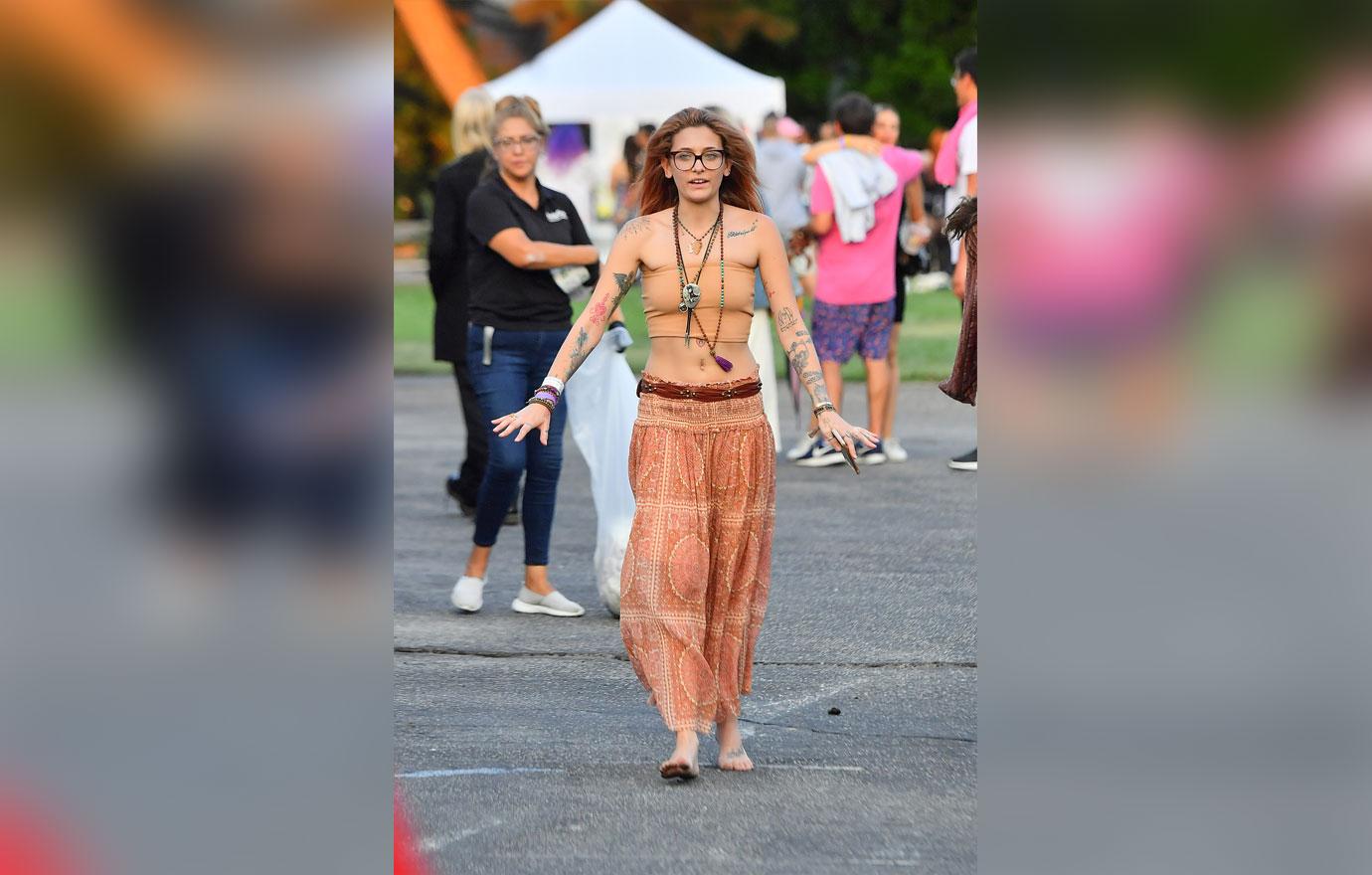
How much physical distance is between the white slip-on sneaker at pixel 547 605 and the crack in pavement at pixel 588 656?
669mm

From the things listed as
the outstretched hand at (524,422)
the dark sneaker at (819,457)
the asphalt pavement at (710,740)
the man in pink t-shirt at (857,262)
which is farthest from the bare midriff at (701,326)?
the dark sneaker at (819,457)

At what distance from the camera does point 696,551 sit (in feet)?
17.8

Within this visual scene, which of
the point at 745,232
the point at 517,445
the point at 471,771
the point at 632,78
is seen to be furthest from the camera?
the point at 632,78

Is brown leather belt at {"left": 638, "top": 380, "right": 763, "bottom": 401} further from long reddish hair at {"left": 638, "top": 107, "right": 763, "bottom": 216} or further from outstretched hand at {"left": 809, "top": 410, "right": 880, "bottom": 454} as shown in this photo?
long reddish hair at {"left": 638, "top": 107, "right": 763, "bottom": 216}

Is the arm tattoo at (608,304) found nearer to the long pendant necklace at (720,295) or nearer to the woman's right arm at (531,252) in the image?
the long pendant necklace at (720,295)

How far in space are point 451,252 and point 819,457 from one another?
3.61 m

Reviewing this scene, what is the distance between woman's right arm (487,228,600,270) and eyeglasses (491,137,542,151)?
0.32 meters
